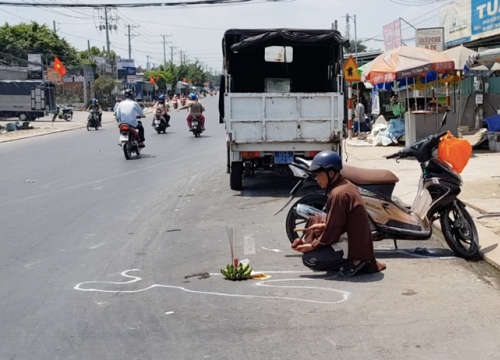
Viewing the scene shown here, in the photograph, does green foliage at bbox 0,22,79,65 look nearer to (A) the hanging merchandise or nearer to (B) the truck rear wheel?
(B) the truck rear wheel

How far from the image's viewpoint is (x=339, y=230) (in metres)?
6.68

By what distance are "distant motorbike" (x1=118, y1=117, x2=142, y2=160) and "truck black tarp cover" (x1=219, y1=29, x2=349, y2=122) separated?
3864 millimetres

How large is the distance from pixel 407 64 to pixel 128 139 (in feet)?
25.4

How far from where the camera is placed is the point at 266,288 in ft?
21.4

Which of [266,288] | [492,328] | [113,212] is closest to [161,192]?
[113,212]

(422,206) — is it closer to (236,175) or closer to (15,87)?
(236,175)

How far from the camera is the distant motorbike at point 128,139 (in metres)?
18.9

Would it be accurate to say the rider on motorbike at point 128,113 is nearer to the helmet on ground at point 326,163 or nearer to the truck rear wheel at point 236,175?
the truck rear wheel at point 236,175

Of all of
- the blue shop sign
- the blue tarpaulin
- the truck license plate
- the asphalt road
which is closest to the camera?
the asphalt road

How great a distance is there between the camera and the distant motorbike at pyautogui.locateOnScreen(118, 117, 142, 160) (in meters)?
18.9

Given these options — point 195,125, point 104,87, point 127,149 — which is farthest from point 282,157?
point 104,87

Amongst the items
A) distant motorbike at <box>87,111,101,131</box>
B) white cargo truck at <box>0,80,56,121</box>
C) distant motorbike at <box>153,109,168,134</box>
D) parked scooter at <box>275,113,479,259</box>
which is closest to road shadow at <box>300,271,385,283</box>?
parked scooter at <box>275,113,479,259</box>

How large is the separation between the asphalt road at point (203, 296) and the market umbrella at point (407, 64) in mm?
8405

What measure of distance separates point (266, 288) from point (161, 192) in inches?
275
